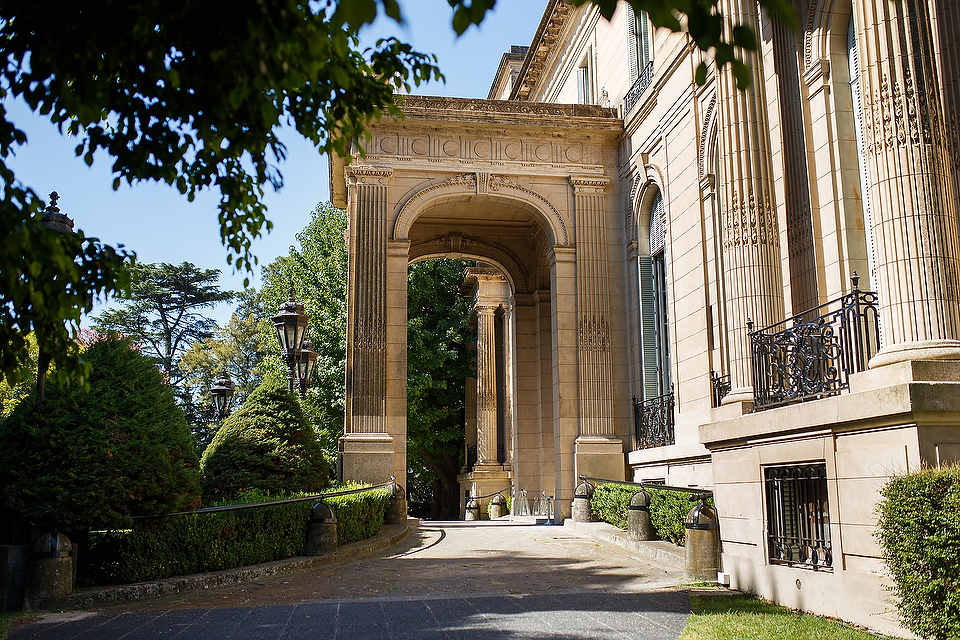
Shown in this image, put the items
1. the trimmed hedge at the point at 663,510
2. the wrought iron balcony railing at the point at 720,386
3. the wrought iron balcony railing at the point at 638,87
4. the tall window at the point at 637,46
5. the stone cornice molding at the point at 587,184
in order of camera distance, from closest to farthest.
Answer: the trimmed hedge at the point at 663,510 < the wrought iron balcony railing at the point at 720,386 < the wrought iron balcony railing at the point at 638,87 < the tall window at the point at 637,46 < the stone cornice molding at the point at 587,184

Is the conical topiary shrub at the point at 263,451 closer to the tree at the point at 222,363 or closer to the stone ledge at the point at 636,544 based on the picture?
the stone ledge at the point at 636,544

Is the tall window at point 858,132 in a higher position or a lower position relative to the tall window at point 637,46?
lower

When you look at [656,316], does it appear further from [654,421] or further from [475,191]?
[475,191]

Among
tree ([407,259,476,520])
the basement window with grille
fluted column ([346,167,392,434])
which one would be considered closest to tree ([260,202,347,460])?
tree ([407,259,476,520])

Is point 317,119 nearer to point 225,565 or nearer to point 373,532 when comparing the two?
point 225,565

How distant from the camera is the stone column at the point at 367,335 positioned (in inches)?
749

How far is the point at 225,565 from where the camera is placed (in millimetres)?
10523

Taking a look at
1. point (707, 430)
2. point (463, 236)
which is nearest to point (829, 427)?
point (707, 430)

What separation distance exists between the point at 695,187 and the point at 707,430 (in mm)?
8182

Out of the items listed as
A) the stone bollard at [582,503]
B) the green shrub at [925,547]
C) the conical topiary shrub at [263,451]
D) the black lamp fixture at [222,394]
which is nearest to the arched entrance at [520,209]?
the stone bollard at [582,503]

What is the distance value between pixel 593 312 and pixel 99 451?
13939 mm

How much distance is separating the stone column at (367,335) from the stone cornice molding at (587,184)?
188 inches

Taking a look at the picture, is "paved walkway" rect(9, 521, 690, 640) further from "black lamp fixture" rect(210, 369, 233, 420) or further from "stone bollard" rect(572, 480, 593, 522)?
"black lamp fixture" rect(210, 369, 233, 420)

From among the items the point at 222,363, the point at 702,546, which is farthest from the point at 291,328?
the point at 222,363
